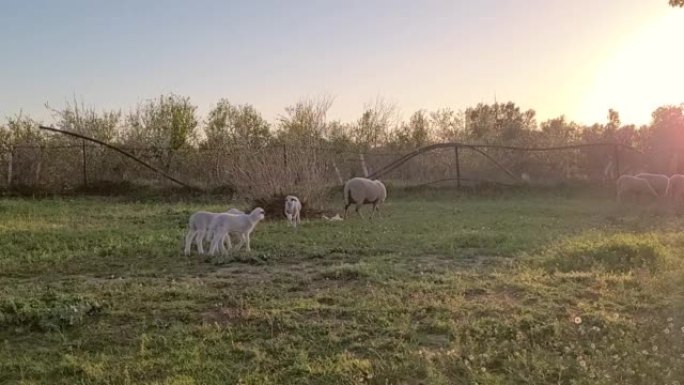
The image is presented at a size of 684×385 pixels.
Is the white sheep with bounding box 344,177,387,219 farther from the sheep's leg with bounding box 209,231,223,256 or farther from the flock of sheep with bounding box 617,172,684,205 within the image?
the flock of sheep with bounding box 617,172,684,205

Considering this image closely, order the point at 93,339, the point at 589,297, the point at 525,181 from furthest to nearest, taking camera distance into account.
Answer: the point at 525,181 < the point at 589,297 < the point at 93,339

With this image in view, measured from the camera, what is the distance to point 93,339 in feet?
18.0

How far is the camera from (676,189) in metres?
20.1

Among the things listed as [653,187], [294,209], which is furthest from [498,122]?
[294,209]

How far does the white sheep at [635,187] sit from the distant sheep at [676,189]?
51 centimetres

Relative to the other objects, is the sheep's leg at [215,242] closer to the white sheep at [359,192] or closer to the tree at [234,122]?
the white sheep at [359,192]

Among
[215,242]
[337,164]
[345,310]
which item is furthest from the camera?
[337,164]

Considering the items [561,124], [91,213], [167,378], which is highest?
[561,124]

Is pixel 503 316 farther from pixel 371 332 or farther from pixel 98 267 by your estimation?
pixel 98 267

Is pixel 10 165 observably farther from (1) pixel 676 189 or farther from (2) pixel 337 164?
(1) pixel 676 189

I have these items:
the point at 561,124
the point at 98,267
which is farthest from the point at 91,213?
the point at 561,124

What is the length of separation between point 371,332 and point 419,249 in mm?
4996

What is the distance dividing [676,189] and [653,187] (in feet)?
2.85

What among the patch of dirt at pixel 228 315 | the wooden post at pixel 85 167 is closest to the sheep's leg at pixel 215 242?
the patch of dirt at pixel 228 315
